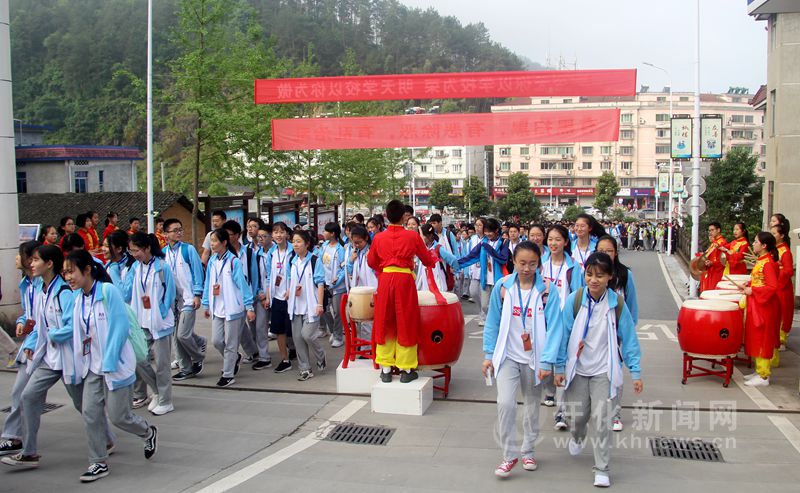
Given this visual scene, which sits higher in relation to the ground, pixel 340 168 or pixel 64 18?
pixel 64 18

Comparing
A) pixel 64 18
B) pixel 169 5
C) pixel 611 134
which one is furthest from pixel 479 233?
pixel 64 18

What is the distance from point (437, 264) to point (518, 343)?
216 inches

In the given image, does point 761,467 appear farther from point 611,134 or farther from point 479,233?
point 611,134

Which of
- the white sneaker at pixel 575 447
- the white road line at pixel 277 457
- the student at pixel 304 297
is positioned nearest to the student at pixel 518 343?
the white sneaker at pixel 575 447

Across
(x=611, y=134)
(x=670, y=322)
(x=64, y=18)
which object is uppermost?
(x=64, y=18)

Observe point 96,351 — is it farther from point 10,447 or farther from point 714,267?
point 714,267

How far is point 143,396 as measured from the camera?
7.70 m

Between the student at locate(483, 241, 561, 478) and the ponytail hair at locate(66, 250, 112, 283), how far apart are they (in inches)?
116

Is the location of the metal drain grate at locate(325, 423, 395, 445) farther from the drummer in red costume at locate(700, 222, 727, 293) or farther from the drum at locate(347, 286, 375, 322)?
the drummer in red costume at locate(700, 222, 727, 293)

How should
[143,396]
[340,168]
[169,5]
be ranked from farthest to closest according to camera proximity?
[169,5], [340,168], [143,396]

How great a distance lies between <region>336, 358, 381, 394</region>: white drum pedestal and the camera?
7.89 meters

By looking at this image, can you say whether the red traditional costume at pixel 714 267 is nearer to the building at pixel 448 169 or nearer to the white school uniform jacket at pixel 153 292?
the white school uniform jacket at pixel 153 292

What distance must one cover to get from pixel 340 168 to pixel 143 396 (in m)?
21.3

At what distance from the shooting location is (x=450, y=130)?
14.1m
